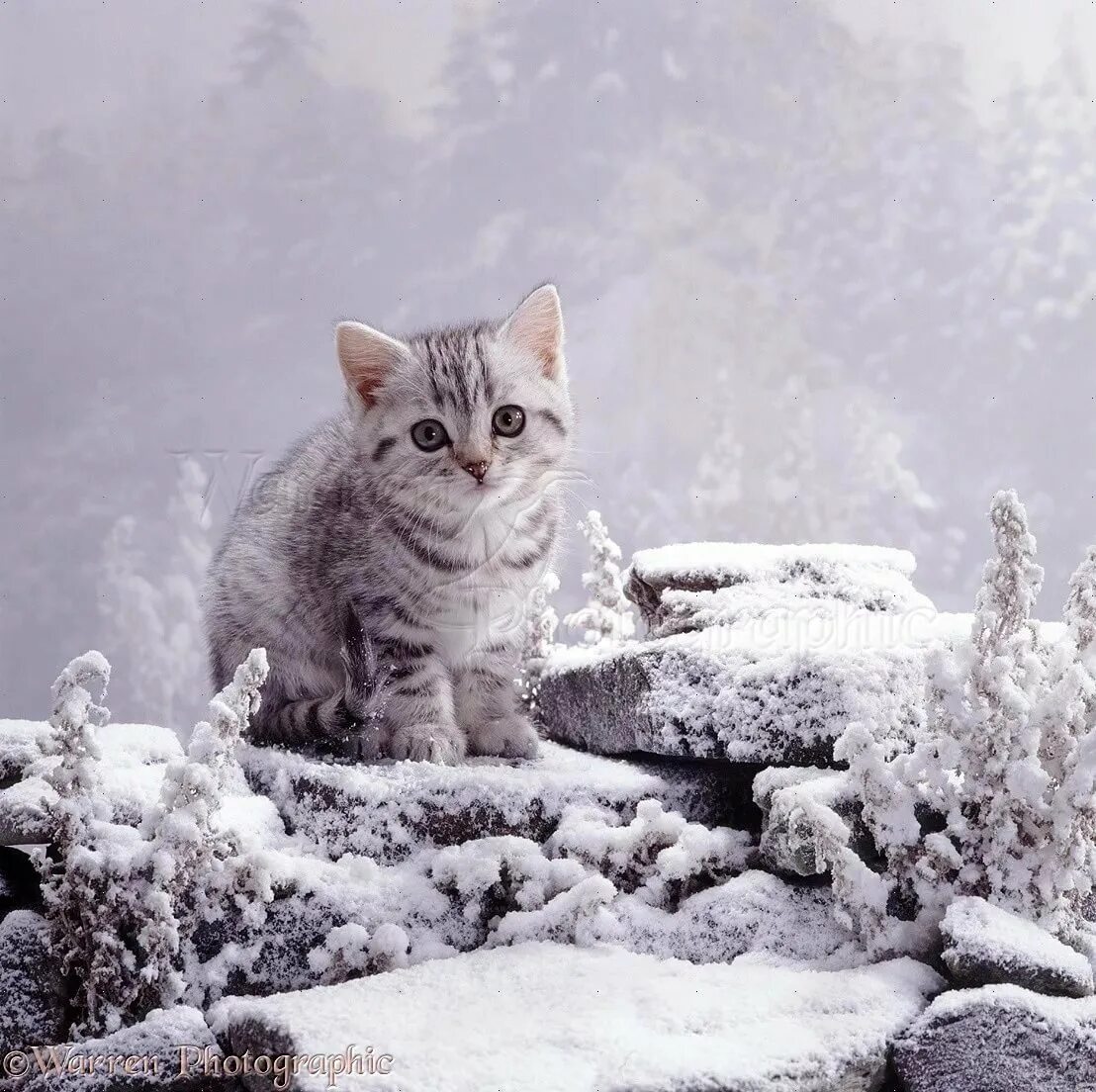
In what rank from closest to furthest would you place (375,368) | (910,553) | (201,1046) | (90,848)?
1. (201,1046)
2. (90,848)
3. (375,368)
4. (910,553)

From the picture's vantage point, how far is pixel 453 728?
1.81 metres

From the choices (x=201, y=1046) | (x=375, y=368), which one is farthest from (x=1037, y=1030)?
(x=375, y=368)

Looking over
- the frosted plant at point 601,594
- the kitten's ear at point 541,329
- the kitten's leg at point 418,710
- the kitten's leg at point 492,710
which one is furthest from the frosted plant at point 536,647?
the kitten's ear at point 541,329

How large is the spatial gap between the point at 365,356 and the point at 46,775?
75 centimetres

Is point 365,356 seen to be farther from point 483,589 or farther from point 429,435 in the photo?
point 483,589

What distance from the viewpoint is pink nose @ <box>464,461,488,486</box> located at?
163cm

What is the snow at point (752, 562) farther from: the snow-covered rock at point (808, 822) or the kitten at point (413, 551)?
the snow-covered rock at point (808, 822)

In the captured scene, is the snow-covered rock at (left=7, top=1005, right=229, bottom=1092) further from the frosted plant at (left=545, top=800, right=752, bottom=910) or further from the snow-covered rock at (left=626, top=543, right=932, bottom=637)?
the snow-covered rock at (left=626, top=543, right=932, bottom=637)

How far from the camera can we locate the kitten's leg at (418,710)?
1.74 meters

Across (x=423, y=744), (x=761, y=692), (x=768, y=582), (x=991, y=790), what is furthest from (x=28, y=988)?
(x=768, y=582)

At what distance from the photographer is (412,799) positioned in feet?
5.21

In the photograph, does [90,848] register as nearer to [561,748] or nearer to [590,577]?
[561,748]

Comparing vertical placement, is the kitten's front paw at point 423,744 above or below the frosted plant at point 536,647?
below

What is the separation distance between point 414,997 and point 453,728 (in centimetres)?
61
